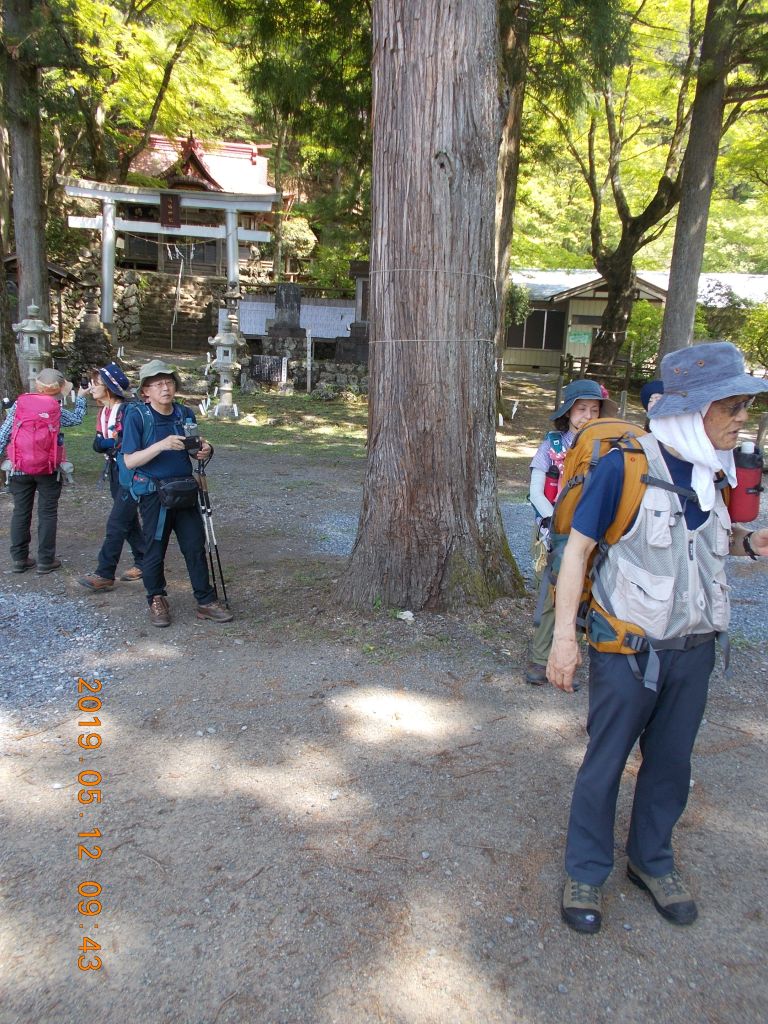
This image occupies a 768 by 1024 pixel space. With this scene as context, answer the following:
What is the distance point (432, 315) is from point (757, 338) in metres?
18.4

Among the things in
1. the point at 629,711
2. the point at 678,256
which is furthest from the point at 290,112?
the point at 629,711

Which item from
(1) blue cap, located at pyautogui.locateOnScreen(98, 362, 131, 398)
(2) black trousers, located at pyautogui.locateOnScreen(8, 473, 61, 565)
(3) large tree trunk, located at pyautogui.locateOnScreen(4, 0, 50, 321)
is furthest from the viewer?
(3) large tree trunk, located at pyautogui.locateOnScreen(4, 0, 50, 321)

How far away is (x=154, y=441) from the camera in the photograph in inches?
182

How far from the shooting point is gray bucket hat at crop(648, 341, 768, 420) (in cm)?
219

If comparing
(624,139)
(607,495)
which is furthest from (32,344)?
(624,139)

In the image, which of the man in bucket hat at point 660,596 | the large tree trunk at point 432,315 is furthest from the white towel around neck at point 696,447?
the large tree trunk at point 432,315

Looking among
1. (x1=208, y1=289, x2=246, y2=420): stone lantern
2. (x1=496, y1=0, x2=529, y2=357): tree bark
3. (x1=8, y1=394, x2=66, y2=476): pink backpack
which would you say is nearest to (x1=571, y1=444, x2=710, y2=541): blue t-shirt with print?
(x1=8, y1=394, x2=66, y2=476): pink backpack

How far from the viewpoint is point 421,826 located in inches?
113

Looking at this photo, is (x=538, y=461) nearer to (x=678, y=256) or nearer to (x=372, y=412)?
(x=372, y=412)

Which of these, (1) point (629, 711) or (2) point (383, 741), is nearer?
(1) point (629, 711)

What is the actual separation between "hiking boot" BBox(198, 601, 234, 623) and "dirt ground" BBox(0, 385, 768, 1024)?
161 mm

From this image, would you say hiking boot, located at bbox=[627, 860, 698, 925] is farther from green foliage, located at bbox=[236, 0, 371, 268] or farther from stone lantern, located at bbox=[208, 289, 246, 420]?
stone lantern, located at bbox=[208, 289, 246, 420]

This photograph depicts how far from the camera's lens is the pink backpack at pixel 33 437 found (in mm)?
5531

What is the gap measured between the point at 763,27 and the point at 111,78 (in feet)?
49.3
